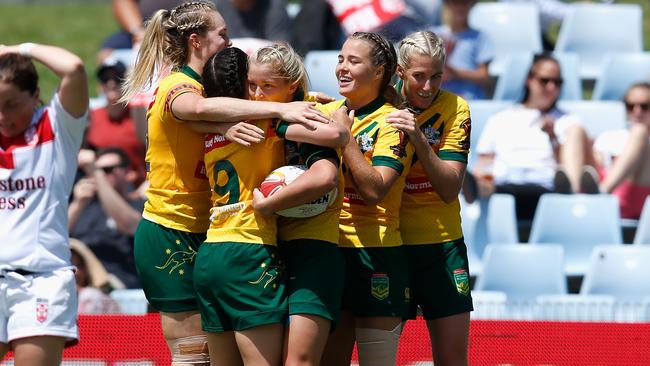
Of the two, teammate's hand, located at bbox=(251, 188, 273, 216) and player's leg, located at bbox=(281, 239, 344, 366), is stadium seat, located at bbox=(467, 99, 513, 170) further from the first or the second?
teammate's hand, located at bbox=(251, 188, 273, 216)

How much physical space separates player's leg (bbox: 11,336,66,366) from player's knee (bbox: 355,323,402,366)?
122cm

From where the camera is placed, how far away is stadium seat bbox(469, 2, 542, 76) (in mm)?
10477

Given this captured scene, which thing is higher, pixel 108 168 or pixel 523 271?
pixel 108 168

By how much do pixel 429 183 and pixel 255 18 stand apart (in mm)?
4843

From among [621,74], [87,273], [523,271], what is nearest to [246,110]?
[87,273]

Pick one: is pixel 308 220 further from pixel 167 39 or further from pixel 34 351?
pixel 34 351

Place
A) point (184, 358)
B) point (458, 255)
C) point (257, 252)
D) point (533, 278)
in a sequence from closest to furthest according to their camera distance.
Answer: point (257, 252)
point (184, 358)
point (458, 255)
point (533, 278)

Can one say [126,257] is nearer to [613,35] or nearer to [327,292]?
[327,292]

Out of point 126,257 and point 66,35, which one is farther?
point 66,35

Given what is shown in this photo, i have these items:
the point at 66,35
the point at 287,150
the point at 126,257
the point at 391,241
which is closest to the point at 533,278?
the point at 126,257

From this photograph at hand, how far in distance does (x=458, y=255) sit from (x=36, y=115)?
1.83 meters

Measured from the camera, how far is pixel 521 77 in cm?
977

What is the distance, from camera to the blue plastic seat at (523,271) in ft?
25.3

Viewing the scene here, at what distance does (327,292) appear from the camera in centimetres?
428
